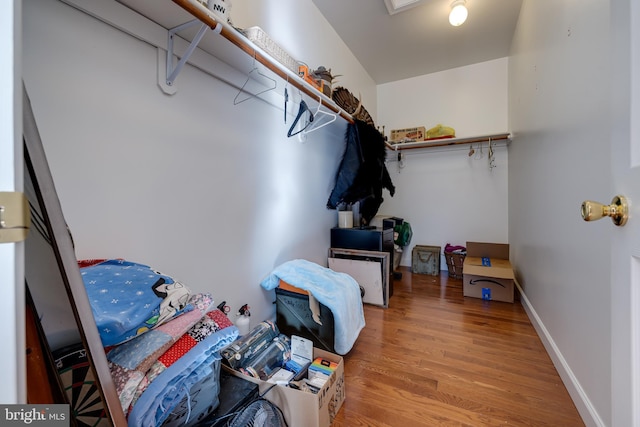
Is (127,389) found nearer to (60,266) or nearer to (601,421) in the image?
(60,266)

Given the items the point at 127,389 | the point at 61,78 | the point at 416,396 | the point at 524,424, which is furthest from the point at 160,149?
the point at 524,424

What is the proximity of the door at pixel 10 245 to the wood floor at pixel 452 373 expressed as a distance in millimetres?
1140

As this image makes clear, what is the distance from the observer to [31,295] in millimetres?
491

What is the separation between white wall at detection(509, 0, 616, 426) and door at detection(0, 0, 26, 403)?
107cm

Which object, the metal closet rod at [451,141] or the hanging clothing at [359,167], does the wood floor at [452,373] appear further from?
the metal closet rod at [451,141]

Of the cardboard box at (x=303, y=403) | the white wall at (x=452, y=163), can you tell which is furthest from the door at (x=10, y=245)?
the white wall at (x=452, y=163)

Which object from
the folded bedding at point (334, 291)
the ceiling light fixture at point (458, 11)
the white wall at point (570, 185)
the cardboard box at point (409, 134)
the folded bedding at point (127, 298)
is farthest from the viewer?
the cardboard box at point (409, 134)

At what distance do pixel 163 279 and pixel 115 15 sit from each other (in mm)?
928

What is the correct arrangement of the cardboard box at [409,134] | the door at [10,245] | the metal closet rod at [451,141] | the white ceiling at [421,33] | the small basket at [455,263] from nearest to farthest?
the door at [10,245]
the white ceiling at [421,33]
the metal closet rod at [451,141]
the small basket at [455,263]
the cardboard box at [409,134]

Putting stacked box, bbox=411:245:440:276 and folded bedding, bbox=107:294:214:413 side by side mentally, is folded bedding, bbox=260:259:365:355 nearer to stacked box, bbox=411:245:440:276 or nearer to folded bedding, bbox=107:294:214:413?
folded bedding, bbox=107:294:214:413

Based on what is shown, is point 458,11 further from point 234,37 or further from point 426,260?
point 426,260

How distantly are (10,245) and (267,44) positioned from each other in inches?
48.3

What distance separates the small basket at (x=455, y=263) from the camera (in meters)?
2.93

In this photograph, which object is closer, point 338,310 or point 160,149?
point 160,149
